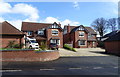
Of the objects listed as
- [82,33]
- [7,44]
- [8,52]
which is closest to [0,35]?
[7,44]

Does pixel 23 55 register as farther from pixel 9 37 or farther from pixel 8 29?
pixel 8 29

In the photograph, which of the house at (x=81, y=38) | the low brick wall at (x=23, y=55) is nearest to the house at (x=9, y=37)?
the low brick wall at (x=23, y=55)

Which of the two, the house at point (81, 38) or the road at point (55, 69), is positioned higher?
the house at point (81, 38)

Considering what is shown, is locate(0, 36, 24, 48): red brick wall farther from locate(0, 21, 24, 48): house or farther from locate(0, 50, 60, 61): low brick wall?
locate(0, 50, 60, 61): low brick wall

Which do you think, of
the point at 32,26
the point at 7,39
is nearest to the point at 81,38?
the point at 32,26

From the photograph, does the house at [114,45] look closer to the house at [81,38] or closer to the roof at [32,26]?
the house at [81,38]

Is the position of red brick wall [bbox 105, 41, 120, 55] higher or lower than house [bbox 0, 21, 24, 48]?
lower

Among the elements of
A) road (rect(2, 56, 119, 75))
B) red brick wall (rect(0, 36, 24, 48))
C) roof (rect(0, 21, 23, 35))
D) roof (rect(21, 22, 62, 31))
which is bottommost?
road (rect(2, 56, 119, 75))

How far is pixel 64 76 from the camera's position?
8.90m

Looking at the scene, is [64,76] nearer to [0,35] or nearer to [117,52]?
[0,35]

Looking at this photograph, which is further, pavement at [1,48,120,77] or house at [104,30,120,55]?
house at [104,30,120,55]

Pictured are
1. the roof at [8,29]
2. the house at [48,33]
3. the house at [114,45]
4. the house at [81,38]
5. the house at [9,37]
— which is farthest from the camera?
the house at [81,38]

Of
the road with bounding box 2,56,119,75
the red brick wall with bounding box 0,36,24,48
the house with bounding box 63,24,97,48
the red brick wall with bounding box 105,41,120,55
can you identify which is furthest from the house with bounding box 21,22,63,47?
the road with bounding box 2,56,119,75

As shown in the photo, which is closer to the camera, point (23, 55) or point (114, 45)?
point (23, 55)
